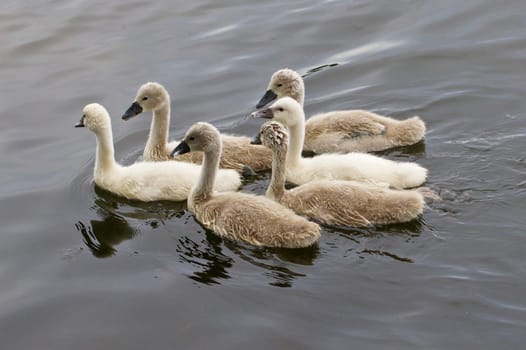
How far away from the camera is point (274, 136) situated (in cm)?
779

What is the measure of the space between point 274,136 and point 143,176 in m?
1.38

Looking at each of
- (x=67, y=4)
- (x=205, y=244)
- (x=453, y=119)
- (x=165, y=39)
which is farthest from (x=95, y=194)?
(x=67, y=4)

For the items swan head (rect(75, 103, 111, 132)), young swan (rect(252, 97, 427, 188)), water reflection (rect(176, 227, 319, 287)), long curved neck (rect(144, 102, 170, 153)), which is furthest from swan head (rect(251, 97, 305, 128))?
swan head (rect(75, 103, 111, 132))

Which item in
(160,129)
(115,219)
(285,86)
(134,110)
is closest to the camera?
(115,219)

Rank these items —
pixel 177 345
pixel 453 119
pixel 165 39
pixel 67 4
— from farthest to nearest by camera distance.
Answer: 1. pixel 67 4
2. pixel 165 39
3. pixel 453 119
4. pixel 177 345

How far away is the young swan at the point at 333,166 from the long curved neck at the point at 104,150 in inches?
57.5

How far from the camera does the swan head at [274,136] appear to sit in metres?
7.79

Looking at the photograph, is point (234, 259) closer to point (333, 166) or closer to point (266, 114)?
point (333, 166)

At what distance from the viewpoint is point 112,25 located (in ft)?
45.5

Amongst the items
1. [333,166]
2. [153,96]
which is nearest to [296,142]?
[333,166]

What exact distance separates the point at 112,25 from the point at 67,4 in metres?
1.45

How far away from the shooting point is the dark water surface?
6414 millimetres

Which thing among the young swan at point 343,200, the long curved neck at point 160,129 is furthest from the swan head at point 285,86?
the young swan at point 343,200

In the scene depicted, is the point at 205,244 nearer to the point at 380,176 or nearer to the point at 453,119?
the point at 380,176
